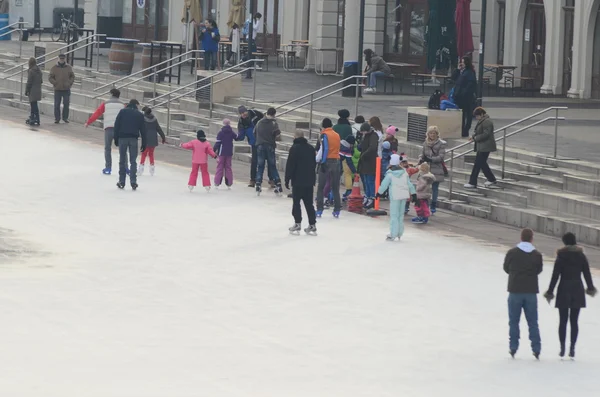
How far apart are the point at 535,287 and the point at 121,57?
2838 centimetres

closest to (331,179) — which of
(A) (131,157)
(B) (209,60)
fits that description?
(A) (131,157)

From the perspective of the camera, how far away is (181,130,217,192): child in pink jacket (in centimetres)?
2722

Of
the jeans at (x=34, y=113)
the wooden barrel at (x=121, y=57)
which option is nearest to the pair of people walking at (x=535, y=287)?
the jeans at (x=34, y=113)

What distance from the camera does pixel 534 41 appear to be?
40875 mm

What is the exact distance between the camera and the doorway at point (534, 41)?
40.7 meters

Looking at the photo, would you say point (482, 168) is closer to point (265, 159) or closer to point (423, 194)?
point (423, 194)

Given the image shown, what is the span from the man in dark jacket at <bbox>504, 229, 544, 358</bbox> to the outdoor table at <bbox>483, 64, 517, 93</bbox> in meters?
24.6

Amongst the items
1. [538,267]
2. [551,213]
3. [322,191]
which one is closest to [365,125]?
[322,191]

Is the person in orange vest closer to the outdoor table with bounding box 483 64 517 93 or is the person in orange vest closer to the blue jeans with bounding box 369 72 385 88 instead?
the blue jeans with bounding box 369 72 385 88

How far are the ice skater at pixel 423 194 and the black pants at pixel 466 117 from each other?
4.94 metres

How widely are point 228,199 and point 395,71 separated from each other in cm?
1860

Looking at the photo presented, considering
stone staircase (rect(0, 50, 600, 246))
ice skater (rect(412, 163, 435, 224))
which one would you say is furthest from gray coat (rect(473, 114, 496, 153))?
ice skater (rect(412, 163, 435, 224))

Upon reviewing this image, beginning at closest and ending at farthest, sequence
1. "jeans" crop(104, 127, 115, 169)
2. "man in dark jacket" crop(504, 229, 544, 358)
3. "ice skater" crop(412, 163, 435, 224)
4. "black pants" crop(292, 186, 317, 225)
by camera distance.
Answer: "man in dark jacket" crop(504, 229, 544, 358)
"black pants" crop(292, 186, 317, 225)
"ice skater" crop(412, 163, 435, 224)
"jeans" crop(104, 127, 115, 169)

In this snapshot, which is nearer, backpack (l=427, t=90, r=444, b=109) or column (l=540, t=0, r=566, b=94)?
backpack (l=427, t=90, r=444, b=109)
